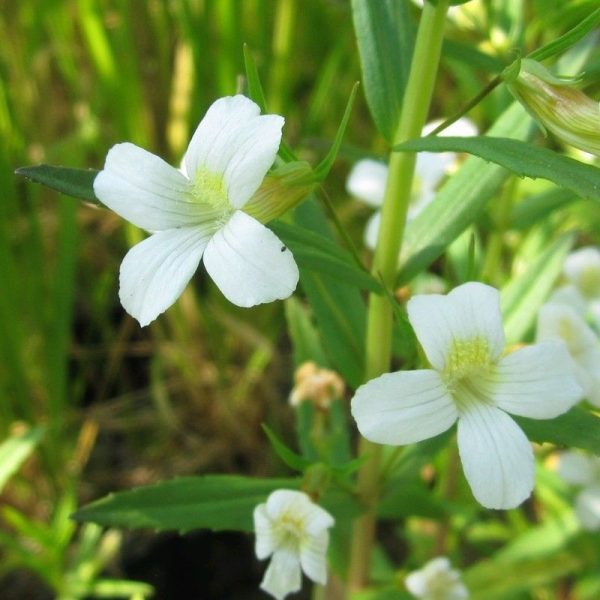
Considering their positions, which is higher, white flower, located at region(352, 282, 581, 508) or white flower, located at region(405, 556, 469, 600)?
white flower, located at region(352, 282, 581, 508)

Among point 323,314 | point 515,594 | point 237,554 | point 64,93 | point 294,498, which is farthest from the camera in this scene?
point 64,93

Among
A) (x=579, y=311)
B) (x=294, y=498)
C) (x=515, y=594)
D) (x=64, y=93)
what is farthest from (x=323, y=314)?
(x=64, y=93)

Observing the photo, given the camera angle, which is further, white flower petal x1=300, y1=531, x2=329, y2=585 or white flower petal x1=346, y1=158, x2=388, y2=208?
white flower petal x1=346, y1=158, x2=388, y2=208

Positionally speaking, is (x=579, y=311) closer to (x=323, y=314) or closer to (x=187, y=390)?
(x=323, y=314)

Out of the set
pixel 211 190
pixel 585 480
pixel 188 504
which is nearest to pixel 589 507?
pixel 585 480

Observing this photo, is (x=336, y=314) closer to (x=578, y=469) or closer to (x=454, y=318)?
(x=454, y=318)

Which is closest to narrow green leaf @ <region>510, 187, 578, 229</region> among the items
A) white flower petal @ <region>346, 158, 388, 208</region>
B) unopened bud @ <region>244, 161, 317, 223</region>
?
white flower petal @ <region>346, 158, 388, 208</region>

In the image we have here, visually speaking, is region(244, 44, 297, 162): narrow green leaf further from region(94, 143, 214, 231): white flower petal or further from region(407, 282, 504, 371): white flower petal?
region(407, 282, 504, 371): white flower petal
